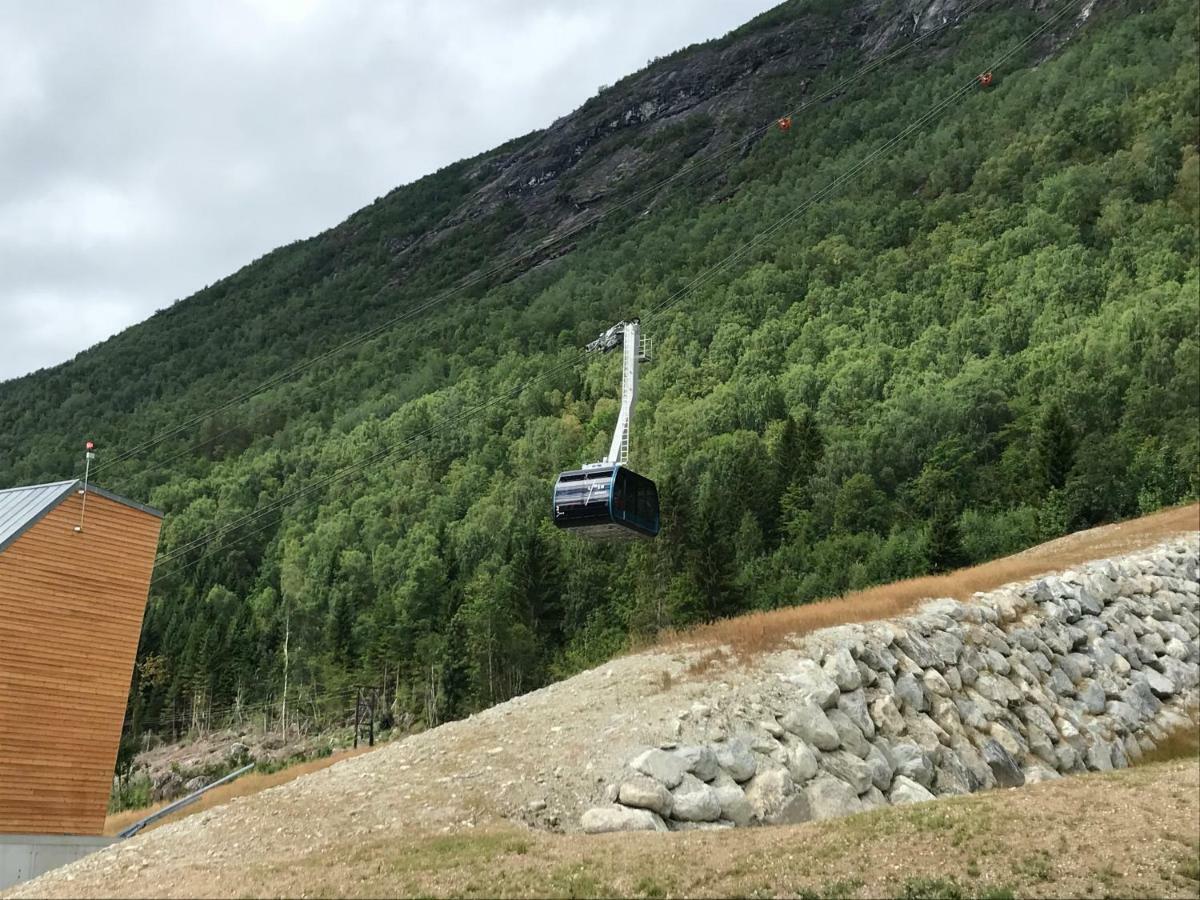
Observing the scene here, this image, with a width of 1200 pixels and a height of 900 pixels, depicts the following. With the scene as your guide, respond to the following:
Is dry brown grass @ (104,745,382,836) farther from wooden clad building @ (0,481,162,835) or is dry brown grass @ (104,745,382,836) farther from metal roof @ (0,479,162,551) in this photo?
metal roof @ (0,479,162,551)

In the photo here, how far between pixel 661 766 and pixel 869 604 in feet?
34.5

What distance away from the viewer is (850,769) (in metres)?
17.9

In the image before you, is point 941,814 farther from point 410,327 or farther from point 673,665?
point 410,327

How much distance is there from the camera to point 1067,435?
75625mm

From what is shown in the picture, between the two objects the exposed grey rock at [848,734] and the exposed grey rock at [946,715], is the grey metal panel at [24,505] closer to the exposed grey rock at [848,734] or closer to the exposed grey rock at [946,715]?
the exposed grey rock at [848,734]

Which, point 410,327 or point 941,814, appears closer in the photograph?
point 941,814

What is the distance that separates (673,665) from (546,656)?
56878 millimetres

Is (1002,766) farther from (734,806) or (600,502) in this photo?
(600,502)

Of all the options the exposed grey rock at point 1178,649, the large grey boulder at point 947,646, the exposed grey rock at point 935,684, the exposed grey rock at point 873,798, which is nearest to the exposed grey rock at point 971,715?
the exposed grey rock at point 935,684

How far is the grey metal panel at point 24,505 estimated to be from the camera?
1073 inches

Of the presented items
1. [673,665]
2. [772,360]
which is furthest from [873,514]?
[673,665]

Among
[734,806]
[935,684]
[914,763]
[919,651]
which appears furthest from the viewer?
[919,651]

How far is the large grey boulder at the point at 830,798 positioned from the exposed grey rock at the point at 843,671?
3311 millimetres

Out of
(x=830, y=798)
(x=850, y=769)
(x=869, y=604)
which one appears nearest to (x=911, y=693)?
(x=850, y=769)
